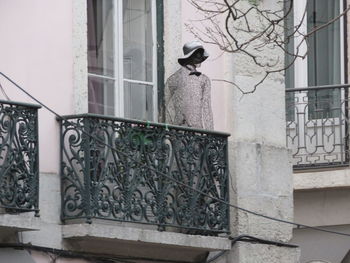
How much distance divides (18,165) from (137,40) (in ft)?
8.72

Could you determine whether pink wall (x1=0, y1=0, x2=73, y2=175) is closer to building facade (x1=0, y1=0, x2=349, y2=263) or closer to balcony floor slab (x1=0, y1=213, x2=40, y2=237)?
building facade (x1=0, y1=0, x2=349, y2=263)

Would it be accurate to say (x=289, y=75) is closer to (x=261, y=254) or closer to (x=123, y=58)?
(x=261, y=254)

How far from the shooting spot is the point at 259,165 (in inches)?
820

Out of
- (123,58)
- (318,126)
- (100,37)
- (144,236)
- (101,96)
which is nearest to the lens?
(144,236)

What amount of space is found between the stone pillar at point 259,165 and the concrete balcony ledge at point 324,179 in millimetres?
1028

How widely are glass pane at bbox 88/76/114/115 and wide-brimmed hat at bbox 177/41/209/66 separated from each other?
0.82 metres

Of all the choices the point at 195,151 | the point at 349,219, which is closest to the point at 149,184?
the point at 195,151

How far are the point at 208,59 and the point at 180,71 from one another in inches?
27.0

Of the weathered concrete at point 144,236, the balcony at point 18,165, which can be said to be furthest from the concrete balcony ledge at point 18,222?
the weathered concrete at point 144,236

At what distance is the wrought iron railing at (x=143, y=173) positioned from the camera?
18781mm

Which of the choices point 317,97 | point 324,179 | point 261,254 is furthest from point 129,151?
point 317,97

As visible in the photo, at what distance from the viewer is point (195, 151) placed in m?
19.8

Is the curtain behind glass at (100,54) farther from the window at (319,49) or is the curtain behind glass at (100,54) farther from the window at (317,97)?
the window at (319,49)

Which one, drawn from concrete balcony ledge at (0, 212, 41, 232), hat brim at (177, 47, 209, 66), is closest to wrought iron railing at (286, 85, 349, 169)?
hat brim at (177, 47, 209, 66)
